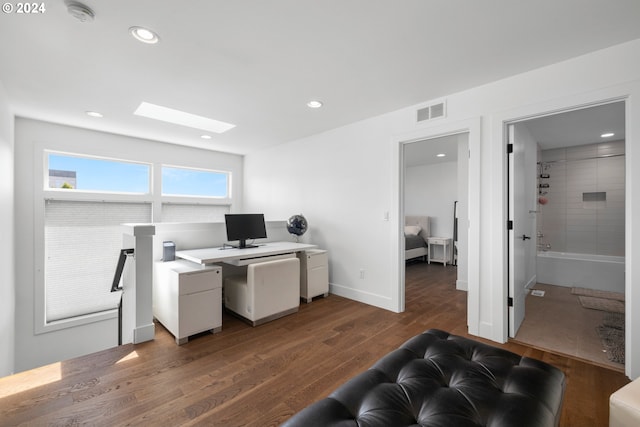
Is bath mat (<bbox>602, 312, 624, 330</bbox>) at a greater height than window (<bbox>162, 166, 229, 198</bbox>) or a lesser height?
lesser

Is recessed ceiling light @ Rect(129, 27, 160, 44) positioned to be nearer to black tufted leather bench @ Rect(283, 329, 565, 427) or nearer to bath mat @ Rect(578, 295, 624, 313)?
black tufted leather bench @ Rect(283, 329, 565, 427)

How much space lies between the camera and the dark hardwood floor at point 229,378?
5.42 ft

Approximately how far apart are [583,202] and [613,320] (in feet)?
9.54

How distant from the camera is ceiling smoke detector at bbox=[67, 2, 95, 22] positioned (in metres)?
1.63

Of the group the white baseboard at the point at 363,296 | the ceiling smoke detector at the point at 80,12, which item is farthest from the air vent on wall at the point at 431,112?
the ceiling smoke detector at the point at 80,12

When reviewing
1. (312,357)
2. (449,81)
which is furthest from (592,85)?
(312,357)

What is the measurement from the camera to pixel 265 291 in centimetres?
301

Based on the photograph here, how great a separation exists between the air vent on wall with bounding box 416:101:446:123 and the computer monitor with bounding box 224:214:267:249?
7.68ft

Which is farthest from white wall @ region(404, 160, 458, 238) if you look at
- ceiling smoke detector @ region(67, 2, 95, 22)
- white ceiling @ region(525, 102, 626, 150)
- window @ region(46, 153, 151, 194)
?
ceiling smoke detector @ region(67, 2, 95, 22)

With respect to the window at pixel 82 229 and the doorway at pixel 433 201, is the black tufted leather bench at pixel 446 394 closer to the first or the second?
the window at pixel 82 229

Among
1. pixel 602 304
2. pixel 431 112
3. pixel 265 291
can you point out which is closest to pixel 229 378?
pixel 265 291

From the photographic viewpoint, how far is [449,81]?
103 inches

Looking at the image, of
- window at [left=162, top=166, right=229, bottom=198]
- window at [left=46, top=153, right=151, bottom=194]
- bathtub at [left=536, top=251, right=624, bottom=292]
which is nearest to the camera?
window at [left=46, top=153, right=151, bottom=194]

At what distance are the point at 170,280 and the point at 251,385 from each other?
135 centimetres
